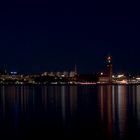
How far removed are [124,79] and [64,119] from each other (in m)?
162

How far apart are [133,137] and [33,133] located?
4.65 m

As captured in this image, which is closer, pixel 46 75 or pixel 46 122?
pixel 46 122

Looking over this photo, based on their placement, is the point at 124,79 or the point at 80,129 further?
the point at 124,79

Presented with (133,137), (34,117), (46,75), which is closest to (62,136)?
(133,137)

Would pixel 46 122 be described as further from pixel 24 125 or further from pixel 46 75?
pixel 46 75

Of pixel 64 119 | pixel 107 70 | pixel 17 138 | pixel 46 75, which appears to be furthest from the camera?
pixel 46 75

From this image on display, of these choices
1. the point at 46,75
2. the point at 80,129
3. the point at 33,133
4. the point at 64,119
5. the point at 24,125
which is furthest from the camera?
the point at 46,75

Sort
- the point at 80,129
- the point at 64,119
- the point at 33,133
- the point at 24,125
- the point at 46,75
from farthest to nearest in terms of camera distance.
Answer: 1. the point at 46,75
2. the point at 64,119
3. the point at 24,125
4. the point at 80,129
5. the point at 33,133

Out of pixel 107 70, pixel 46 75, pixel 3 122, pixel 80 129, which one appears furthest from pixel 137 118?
pixel 46 75

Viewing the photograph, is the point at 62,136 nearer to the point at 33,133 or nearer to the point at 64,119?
the point at 33,133

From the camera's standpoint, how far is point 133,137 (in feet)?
67.3

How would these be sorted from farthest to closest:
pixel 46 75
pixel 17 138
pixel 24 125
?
pixel 46 75 < pixel 24 125 < pixel 17 138

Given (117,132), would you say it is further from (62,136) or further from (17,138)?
(17,138)

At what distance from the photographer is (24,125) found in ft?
81.7
